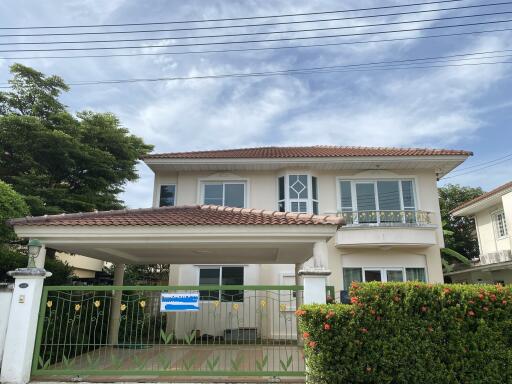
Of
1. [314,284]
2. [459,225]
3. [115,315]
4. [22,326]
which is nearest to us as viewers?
[22,326]

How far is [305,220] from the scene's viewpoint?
775 cm

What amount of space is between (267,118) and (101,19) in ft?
17.3

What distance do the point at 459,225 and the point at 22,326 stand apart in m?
30.7

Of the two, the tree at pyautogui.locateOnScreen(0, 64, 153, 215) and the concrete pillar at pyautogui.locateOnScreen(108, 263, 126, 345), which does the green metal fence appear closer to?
the concrete pillar at pyautogui.locateOnScreen(108, 263, 126, 345)

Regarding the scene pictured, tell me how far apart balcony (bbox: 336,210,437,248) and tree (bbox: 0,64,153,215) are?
10.2 metres

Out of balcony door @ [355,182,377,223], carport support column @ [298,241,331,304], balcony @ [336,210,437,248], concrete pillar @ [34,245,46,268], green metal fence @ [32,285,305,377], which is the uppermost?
balcony door @ [355,182,377,223]

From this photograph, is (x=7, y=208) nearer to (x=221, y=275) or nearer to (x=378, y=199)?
(x=221, y=275)

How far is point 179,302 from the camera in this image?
24.1 ft

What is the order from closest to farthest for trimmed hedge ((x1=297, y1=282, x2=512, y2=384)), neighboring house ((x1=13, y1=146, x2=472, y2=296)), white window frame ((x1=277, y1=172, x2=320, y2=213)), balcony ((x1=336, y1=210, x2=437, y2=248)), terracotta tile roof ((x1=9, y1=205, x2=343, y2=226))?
1. trimmed hedge ((x1=297, y1=282, x2=512, y2=384))
2. terracotta tile roof ((x1=9, y1=205, x2=343, y2=226))
3. balcony ((x1=336, y1=210, x2=437, y2=248))
4. neighboring house ((x1=13, y1=146, x2=472, y2=296))
5. white window frame ((x1=277, y1=172, x2=320, y2=213))

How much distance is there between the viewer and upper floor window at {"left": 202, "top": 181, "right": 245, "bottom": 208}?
15695 millimetres

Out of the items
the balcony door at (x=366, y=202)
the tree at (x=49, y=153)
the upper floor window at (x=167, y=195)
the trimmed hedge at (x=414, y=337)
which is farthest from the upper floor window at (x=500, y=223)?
the tree at (x=49, y=153)

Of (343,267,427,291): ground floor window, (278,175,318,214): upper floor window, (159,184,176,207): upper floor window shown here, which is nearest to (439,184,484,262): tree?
(343,267,427,291): ground floor window

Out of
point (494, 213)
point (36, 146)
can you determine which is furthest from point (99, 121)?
point (494, 213)

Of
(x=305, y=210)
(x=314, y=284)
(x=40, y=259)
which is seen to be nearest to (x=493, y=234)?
(x=305, y=210)
